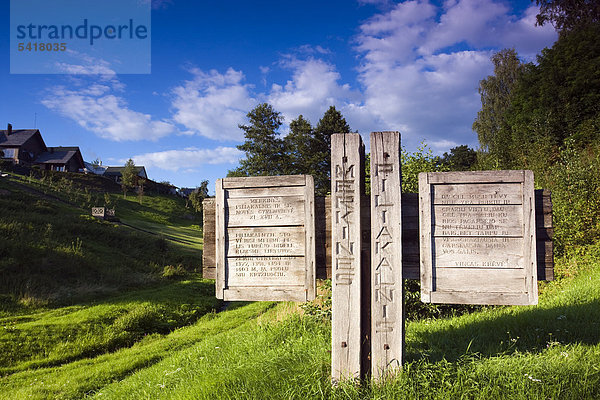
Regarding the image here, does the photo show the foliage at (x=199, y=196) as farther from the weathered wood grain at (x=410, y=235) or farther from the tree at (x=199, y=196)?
the weathered wood grain at (x=410, y=235)

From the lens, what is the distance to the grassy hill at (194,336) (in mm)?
3549

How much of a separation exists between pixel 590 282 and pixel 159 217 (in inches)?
1975

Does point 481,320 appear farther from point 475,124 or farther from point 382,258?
point 475,124

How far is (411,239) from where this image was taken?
382cm

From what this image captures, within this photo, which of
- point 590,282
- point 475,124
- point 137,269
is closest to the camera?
point 590,282

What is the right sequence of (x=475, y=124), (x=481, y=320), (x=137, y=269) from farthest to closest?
(x=475, y=124), (x=137, y=269), (x=481, y=320)

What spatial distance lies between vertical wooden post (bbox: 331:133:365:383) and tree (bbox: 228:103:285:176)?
132 feet

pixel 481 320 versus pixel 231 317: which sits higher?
pixel 481 320

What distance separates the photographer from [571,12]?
21.3 metres

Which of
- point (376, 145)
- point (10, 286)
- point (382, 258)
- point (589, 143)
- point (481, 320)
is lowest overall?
point (10, 286)

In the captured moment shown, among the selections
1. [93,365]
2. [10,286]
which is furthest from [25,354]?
[10,286]

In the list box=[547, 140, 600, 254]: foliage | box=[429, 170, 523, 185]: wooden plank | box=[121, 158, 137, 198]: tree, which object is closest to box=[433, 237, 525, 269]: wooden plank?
box=[429, 170, 523, 185]: wooden plank

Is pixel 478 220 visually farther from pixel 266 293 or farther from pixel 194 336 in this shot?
pixel 194 336

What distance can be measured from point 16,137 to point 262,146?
47323 mm
